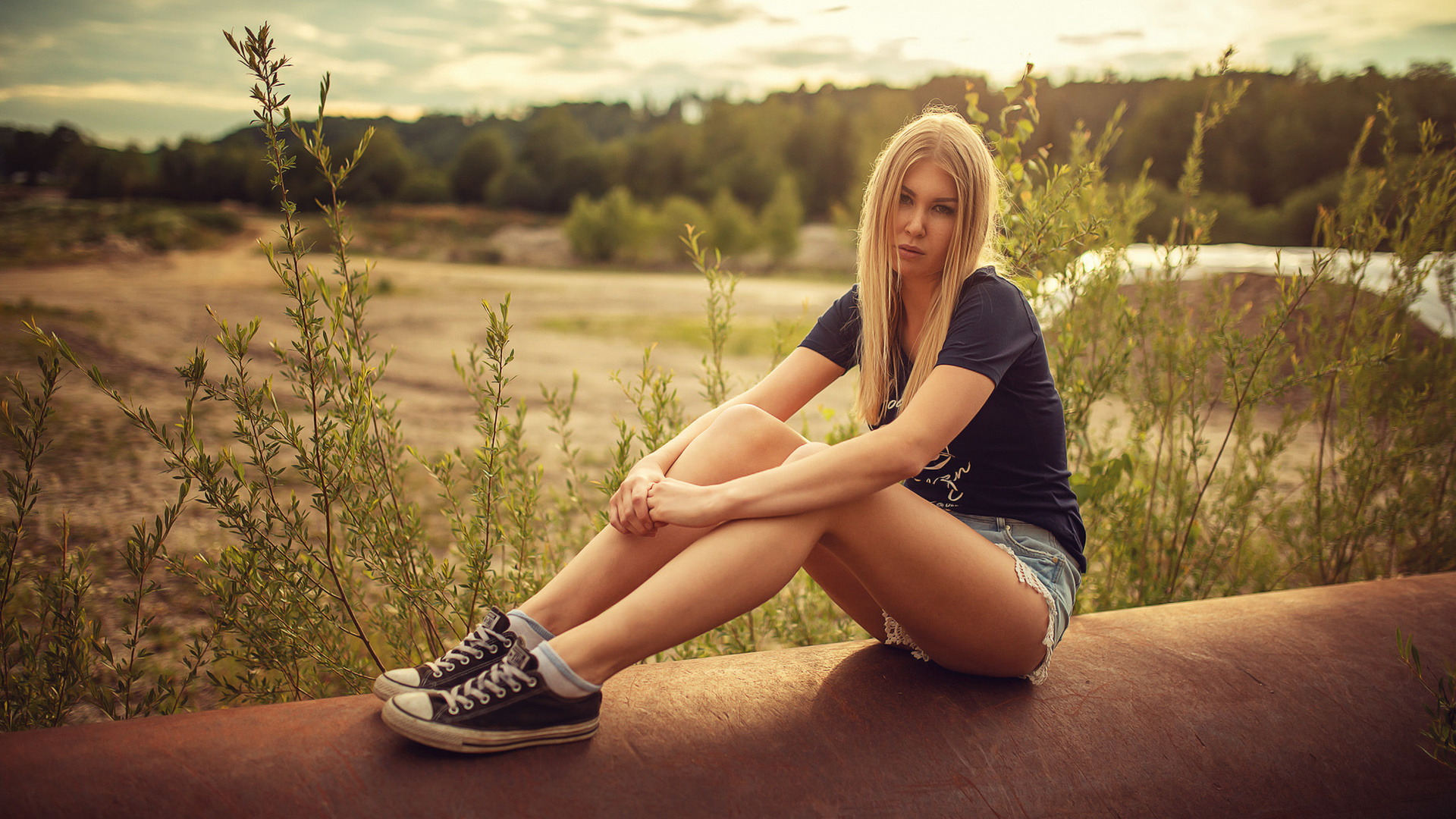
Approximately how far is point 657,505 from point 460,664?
585mm

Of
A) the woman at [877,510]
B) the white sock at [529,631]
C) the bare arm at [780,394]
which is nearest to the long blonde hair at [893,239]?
the woman at [877,510]

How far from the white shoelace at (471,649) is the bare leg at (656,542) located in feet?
0.39

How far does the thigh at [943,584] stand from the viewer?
74.0 inches

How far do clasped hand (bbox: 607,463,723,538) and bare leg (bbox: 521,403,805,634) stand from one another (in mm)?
48

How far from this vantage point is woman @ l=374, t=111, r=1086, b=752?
1676 millimetres

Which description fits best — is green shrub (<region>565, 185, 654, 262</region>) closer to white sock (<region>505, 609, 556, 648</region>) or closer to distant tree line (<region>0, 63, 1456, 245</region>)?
distant tree line (<region>0, 63, 1456, 245</region>)

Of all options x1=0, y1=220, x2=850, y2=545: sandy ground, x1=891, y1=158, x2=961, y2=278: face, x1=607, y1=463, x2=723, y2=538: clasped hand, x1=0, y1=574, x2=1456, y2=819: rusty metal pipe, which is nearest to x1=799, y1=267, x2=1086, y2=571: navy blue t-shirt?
x1=891, y1=158, x2=961, y2=278: face

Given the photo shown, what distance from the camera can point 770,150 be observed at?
7138 centimetres

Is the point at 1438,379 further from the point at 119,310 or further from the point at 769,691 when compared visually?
the point at 119,310

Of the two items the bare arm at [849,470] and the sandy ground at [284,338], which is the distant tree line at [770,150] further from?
the sandy ground at [284,338]

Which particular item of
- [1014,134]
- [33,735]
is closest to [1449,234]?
[1014,134]

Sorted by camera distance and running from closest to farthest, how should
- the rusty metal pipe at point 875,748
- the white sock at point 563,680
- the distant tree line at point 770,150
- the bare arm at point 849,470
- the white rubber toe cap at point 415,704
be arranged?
the rusty metal pipe at point 875,748 → the white rubber toe cap at point 415,704 → the white sock at point 563,680 → the bare arm at point 849,470 → the distant tree line at point 770,150

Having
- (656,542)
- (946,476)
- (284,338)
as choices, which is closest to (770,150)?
(284,338)

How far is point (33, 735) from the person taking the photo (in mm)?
1483
